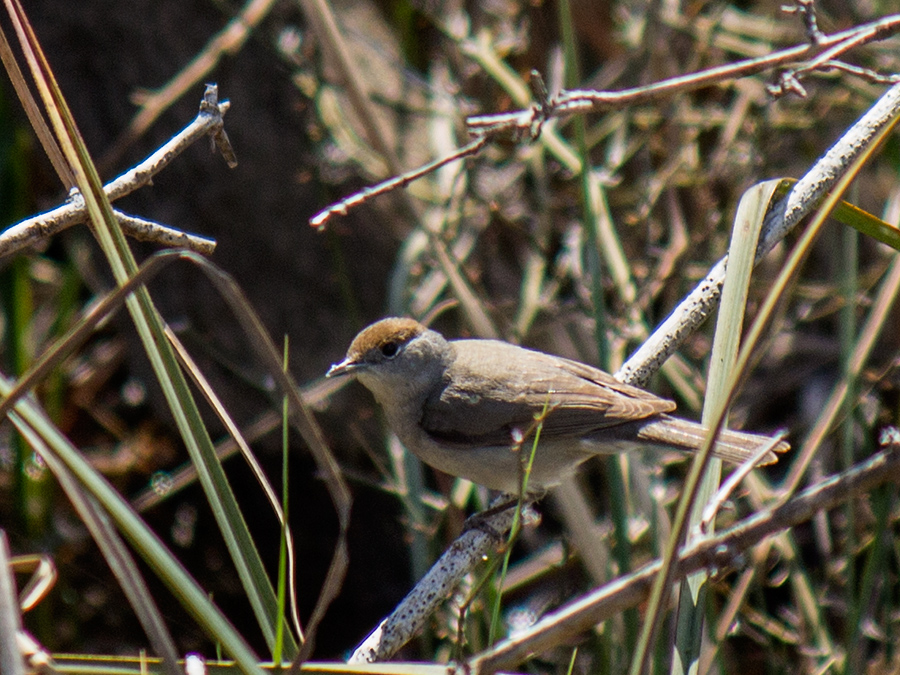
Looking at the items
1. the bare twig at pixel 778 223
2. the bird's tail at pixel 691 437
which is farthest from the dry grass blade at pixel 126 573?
the bird's tail at pixel 691 437

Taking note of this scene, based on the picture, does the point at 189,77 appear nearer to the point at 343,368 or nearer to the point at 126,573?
the point at 343,368

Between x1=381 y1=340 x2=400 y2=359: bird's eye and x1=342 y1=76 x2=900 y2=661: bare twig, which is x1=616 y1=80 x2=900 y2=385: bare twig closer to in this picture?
x1=342 y1=76 x2=900 y2=661: bare twig

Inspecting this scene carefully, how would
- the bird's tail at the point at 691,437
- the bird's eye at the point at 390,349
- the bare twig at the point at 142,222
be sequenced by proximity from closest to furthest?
the bare twig at the point at 142,222
the bird's tail at the point at 691,437
the bird's eye at the point at 390,349

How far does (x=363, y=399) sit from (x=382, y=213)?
110cm

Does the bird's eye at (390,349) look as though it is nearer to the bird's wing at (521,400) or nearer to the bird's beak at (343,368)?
the bird's beak at (343,368)

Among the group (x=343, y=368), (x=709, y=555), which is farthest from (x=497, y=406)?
(x=709, y=555)

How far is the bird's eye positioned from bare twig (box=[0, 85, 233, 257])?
4.31 feet

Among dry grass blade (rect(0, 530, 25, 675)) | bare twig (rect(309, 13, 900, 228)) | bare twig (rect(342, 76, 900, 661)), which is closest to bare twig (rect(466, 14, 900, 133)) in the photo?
bare twig (rect(309, 13, 900, 228))

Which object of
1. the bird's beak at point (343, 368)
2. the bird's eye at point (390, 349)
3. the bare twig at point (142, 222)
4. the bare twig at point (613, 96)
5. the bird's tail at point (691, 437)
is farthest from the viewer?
the bird's eye at point (390, 349)

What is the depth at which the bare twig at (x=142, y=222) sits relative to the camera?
2078 millimetres

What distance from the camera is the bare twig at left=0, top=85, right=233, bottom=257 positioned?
81.8 inches

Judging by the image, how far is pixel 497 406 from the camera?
3334 millimetres

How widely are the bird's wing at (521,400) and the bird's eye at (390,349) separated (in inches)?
9.6

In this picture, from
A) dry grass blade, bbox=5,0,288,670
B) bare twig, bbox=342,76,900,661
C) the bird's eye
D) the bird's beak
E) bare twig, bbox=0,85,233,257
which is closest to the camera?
dry grass blade, bbox=5,0,288,670
